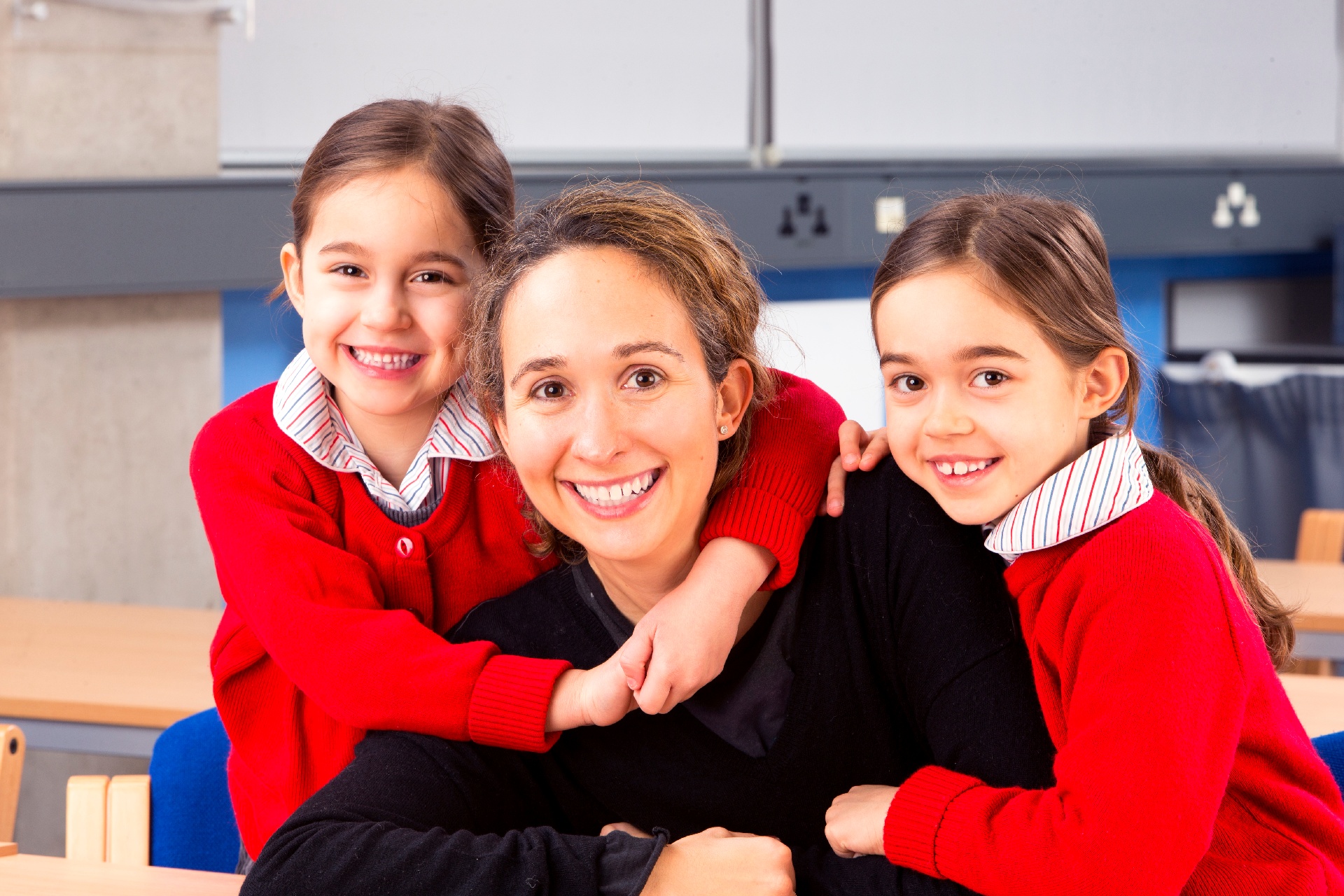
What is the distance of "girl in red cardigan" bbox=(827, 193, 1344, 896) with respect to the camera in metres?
1.05

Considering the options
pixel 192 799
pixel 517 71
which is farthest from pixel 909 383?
pixel 517 71

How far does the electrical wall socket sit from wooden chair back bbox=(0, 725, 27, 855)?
2.95 meters

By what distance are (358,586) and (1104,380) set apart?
2.61ft

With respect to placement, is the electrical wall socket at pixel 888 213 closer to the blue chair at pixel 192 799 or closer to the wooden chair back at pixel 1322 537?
the wooden chair back at pixel 1322 537

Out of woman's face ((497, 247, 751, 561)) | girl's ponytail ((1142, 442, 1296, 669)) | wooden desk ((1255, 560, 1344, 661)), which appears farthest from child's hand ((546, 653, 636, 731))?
wooden desk ((1255, 560, 1344, 661))

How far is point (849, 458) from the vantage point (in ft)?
4.45

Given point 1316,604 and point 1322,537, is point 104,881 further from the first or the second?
point 1322,537

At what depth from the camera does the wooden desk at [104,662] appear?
225cm

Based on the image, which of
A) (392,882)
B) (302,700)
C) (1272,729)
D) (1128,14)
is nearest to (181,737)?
(302,700)

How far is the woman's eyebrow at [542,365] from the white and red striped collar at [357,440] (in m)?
0.27

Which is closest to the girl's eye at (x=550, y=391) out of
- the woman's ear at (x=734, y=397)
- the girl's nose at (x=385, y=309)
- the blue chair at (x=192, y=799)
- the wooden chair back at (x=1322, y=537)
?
the woman's ear at (x=734, y=397)

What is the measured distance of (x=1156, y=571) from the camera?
3.64 feet

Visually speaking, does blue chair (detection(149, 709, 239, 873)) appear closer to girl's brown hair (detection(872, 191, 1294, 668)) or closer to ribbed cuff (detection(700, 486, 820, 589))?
ribbed cuff (detection(700, 486, 820, 589))

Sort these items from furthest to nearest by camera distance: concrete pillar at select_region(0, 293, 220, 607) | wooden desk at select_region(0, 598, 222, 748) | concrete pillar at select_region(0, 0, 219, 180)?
concrete pillar at select_region(0, 293, 220, 607), concrete pillar at select_region(0, 0, 219, 180), wooden desk at select_region(0, 598, 222, 748)
